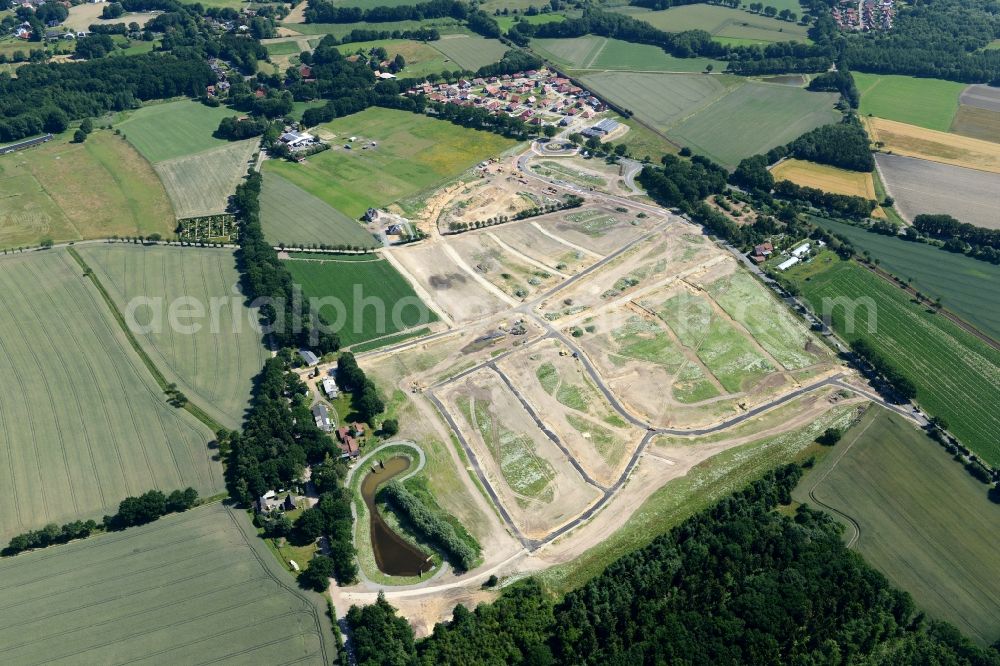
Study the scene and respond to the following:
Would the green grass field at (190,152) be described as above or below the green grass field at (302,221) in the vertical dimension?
below

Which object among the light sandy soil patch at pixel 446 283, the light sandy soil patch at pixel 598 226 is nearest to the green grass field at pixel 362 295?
the light sandy soil patch at pixel 446 283

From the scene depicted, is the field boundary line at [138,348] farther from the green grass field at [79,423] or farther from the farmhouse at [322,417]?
the farmhouse at [322,417]

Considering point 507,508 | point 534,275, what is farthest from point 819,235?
point 507,508

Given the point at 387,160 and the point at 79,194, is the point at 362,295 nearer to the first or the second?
the point at 387,160

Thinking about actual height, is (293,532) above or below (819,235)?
below

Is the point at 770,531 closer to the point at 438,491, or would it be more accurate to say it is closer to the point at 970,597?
the point at 970,597

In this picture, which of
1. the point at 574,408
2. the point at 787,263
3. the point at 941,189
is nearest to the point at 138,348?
the point at 574,408
